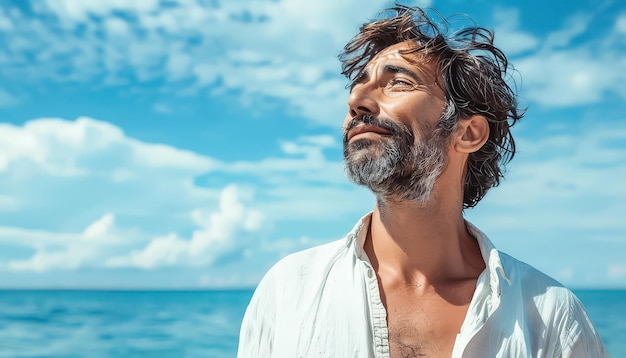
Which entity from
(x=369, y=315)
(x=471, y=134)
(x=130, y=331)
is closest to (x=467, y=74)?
(x=471, y=134)

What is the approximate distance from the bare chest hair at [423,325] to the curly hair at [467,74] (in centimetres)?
82

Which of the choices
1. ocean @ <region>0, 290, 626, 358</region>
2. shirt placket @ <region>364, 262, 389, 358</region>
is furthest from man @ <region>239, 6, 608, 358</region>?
ocean @ <region>0, 290, 626, 358</region>

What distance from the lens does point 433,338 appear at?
2.82 meters

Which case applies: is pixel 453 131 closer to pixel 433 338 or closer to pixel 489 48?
pixel 489 48

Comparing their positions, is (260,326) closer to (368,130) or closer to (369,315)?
(369,315)

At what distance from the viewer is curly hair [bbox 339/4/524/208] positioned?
3312mm

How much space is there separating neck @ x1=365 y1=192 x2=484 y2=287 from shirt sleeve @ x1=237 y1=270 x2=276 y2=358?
0.51 meters

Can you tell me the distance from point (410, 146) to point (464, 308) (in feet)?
2.39

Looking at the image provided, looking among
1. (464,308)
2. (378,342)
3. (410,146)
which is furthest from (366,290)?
(410,146)

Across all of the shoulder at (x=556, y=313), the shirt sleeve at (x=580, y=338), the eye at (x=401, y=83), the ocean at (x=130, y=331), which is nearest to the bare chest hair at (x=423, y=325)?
the shoulder at (x=556, y=313)

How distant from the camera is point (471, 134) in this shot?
3.34m

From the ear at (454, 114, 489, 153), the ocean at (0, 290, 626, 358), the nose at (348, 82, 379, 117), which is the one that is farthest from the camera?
the ocean at (0, 290, 626, 358)

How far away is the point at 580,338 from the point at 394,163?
1.04 meters

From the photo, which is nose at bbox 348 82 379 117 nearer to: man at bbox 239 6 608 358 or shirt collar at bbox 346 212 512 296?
man at bbox 239 6 608 358
